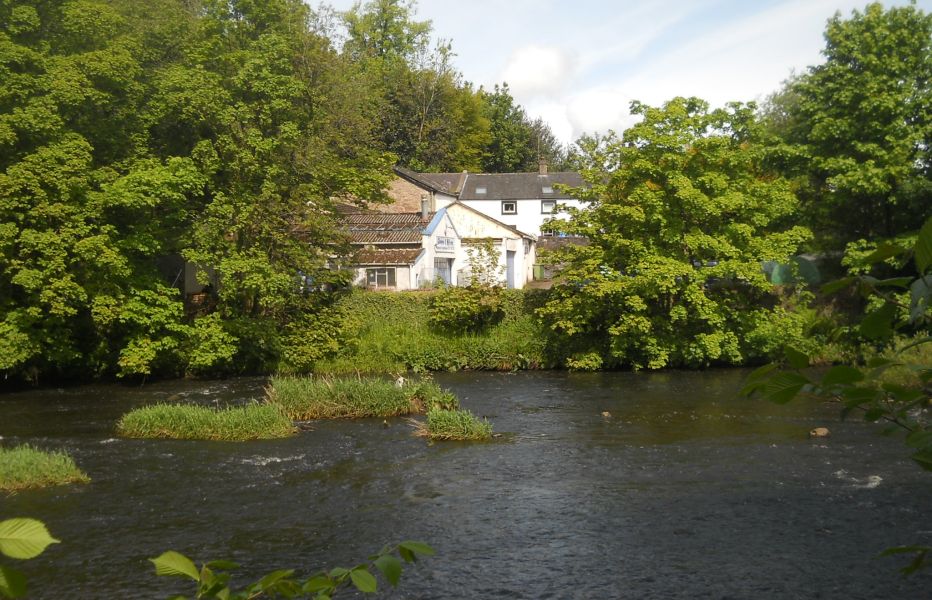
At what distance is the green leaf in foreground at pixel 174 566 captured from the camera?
7.20 ft

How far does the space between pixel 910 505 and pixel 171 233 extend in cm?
2616

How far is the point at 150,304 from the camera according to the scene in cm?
2922

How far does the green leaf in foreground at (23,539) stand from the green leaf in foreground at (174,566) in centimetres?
59

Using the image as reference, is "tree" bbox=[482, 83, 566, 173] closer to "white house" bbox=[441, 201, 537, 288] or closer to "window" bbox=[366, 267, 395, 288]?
"white house" bbox=[441, 201, 537, 288]

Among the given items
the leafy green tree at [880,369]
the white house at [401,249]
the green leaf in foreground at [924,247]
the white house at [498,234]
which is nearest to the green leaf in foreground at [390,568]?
the leafy green tree at [880,369]

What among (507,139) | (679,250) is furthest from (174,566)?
(507,139)

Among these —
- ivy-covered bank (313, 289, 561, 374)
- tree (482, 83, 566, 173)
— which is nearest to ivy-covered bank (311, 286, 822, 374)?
ivy-covered bank (313, 289, 561, 374)

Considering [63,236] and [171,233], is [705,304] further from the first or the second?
[63,236]

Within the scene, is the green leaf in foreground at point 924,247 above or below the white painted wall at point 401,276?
below

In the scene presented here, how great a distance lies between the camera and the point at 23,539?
1.61m

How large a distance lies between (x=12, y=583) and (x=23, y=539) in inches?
8.0

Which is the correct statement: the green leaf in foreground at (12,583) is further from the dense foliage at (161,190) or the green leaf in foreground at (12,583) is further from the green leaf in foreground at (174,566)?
the dense foliage at (161,190)

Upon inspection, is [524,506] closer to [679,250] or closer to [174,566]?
[174,566]

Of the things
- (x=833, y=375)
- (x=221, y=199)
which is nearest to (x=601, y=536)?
(x=833, y=375)
